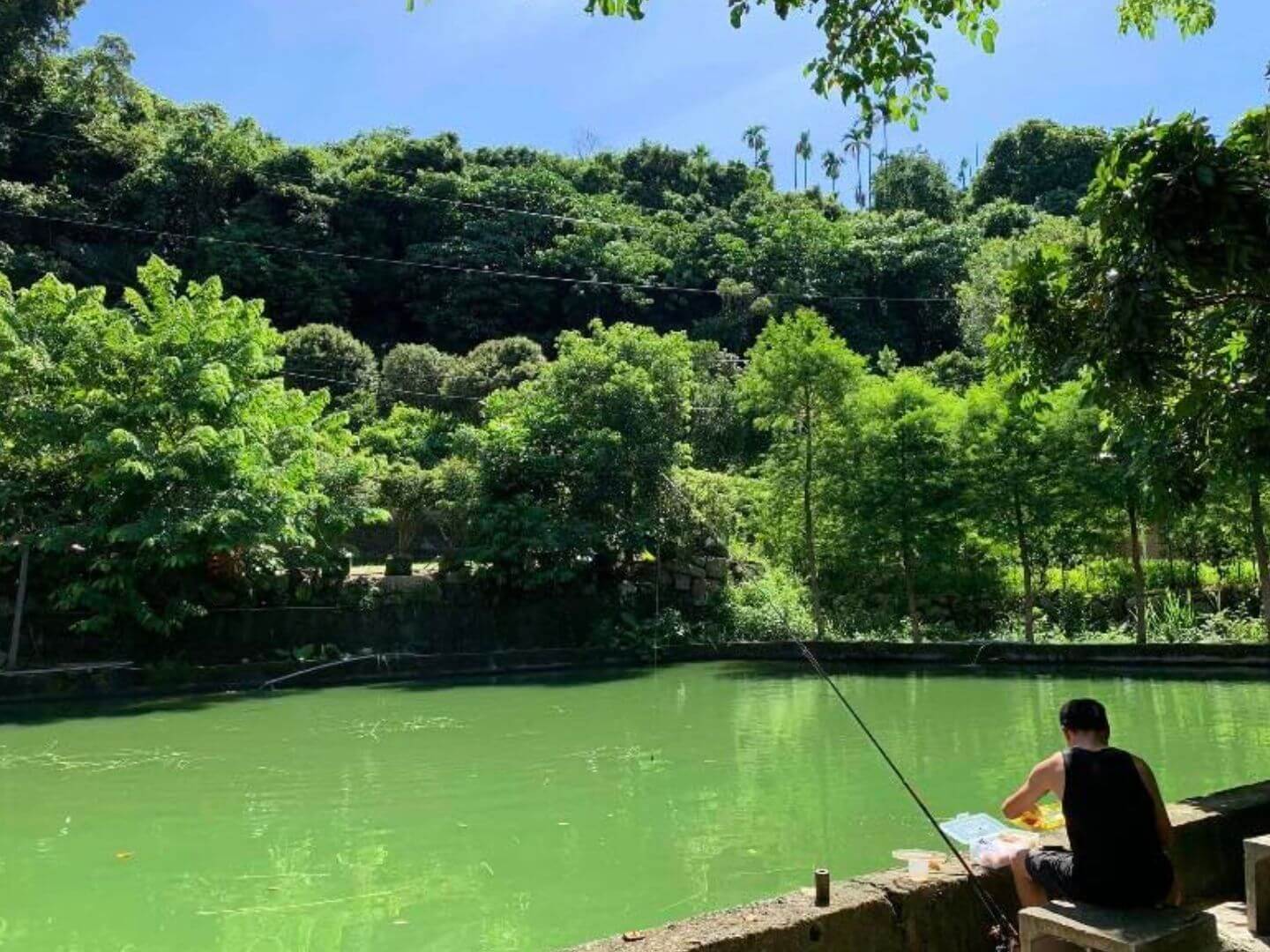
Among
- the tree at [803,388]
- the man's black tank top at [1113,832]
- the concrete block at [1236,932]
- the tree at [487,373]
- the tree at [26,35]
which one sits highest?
the tree at [26,35]

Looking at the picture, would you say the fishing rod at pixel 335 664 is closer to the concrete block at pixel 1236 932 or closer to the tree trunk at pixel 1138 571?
the tree trunk at pixel 1138 571

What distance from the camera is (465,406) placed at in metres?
30.6

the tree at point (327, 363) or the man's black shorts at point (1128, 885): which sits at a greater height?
the tree at point (327, 363)

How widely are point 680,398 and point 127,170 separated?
29.9m

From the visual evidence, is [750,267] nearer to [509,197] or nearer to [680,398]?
[509,197]

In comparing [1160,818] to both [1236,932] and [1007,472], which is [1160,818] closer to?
[1236,932]

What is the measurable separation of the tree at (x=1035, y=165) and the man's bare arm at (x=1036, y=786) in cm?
5114

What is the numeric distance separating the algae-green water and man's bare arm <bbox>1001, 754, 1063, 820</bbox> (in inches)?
87.2

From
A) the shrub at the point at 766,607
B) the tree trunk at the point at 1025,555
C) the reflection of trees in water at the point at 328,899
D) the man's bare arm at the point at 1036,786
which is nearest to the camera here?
the man's bare arm at the point at 1036,786

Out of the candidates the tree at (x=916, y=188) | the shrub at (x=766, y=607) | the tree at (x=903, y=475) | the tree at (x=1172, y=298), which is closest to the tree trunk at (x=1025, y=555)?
the tree at (x=903, y=475)

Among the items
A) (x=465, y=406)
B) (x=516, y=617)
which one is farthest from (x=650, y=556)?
(x=465, y=406)

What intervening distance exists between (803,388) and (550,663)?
6.75m

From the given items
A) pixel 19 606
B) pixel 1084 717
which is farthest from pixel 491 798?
pixel 19 606

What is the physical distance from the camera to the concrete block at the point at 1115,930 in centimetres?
255
